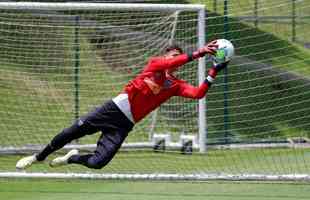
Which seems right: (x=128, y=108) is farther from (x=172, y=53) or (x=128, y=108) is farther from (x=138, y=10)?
(x=138, y=10)

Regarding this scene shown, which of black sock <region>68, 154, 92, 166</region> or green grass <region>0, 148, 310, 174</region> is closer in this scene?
black sock <region>68, 154, 92, 166</region>

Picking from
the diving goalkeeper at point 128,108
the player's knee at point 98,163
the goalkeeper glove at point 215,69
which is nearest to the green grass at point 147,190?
the player's knee at point 98,163

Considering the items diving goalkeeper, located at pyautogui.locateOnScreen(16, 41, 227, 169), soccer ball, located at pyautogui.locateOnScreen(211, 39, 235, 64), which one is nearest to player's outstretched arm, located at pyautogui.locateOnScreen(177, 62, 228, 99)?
diving goalkeeper, located at pyautogui.locateOnScreen(16, 41, 227, 169)

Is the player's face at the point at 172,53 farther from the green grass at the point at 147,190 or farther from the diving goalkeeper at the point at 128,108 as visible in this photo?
the green grass at the point at 147,190

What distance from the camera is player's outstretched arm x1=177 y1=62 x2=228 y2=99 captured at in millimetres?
8844

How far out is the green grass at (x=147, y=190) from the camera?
9.29 m

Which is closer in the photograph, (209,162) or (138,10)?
(138,10)

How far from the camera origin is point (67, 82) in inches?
531

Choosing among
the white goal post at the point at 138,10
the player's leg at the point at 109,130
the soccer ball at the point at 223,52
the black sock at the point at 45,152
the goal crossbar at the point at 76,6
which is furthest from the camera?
the white goal post at the point at 138,10

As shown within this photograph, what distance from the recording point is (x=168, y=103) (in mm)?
14406

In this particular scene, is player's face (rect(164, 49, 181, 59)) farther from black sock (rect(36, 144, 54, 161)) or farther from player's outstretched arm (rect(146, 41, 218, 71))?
black sock (rect(36, 144, 54, 161))

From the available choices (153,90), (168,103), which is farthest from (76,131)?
(168,103)

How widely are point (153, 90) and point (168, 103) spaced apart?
5266 millimetres

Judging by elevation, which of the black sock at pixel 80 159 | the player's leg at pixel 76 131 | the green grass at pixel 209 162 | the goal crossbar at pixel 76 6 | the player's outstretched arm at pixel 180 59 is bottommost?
the green grass at pixel 209 162
